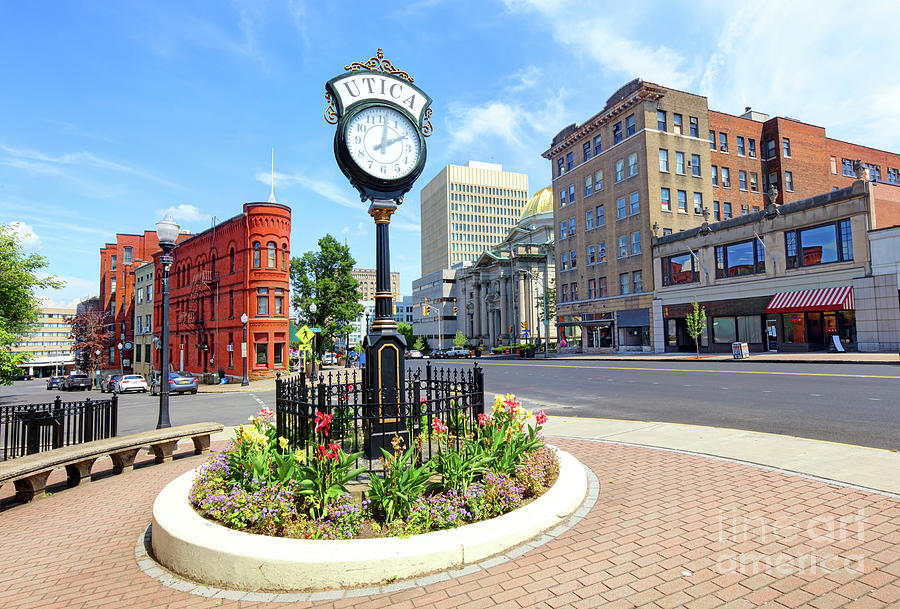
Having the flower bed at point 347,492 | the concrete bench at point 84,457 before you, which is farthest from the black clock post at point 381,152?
the concrete bench at point 84,457

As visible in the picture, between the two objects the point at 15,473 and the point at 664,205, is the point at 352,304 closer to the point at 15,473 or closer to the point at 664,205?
the point at 664,205

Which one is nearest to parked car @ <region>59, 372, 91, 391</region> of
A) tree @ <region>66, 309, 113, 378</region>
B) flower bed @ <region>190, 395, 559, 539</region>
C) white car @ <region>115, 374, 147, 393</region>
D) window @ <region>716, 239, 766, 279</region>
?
white car @ <region>115, 374, 147, 393</region>

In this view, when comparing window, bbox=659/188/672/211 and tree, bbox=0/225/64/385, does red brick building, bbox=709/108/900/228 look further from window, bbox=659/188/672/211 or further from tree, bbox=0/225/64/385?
tree, bbox=0/225/64/385

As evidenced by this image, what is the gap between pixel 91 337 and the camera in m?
58.7

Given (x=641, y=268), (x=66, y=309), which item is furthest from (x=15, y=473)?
(x=66, y=309)

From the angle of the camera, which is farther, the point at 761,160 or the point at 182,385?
the point at 761,160

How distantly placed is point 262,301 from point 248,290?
1315mm

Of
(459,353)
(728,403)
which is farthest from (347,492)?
(459,353)

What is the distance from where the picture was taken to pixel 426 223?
7062 inches

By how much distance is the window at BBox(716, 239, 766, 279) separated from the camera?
119 feet

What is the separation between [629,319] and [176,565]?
46883mm

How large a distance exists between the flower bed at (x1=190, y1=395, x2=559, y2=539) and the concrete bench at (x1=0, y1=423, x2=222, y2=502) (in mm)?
3354

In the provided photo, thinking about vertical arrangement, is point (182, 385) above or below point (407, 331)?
below

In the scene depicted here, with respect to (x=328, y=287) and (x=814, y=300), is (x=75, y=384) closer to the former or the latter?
(x=328, y=287)
